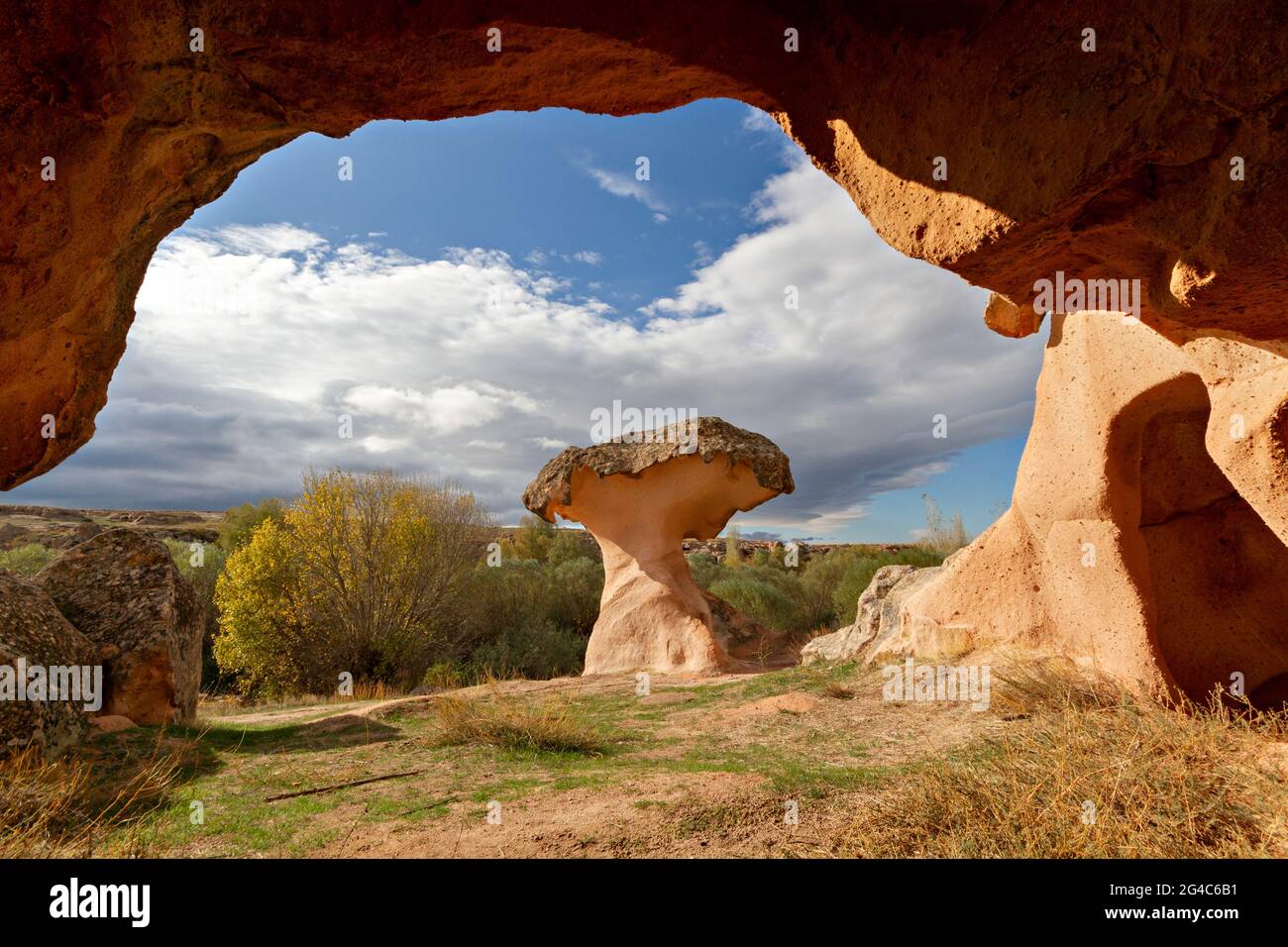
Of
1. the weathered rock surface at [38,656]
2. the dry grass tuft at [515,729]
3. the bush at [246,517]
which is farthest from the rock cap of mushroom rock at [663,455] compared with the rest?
the bush at [246,517]

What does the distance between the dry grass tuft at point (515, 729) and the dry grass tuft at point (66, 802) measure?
1899 millimetres

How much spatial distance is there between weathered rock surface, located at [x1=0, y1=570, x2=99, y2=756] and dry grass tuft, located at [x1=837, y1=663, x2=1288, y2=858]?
5592 mm

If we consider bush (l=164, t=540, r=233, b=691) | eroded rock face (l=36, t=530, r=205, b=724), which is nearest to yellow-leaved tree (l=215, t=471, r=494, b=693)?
bush (l=164, t=540, r=233, b=691)

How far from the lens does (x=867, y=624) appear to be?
912 cm

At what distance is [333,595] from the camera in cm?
1377

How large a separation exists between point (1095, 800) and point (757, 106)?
3.24 metres

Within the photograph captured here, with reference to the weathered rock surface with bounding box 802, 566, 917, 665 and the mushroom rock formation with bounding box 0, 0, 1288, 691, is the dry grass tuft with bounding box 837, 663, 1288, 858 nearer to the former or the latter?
the mushroom rock formation with bounding box 0, 0, 1288, 691

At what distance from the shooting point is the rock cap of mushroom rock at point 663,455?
11445 mm

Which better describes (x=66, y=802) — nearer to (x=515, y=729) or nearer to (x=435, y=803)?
(x=435, y=803)

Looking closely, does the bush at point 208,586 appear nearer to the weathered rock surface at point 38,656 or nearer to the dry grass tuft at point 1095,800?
the weathered rock surface at point 38,656

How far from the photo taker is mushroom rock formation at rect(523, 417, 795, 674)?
1138 centimetres
